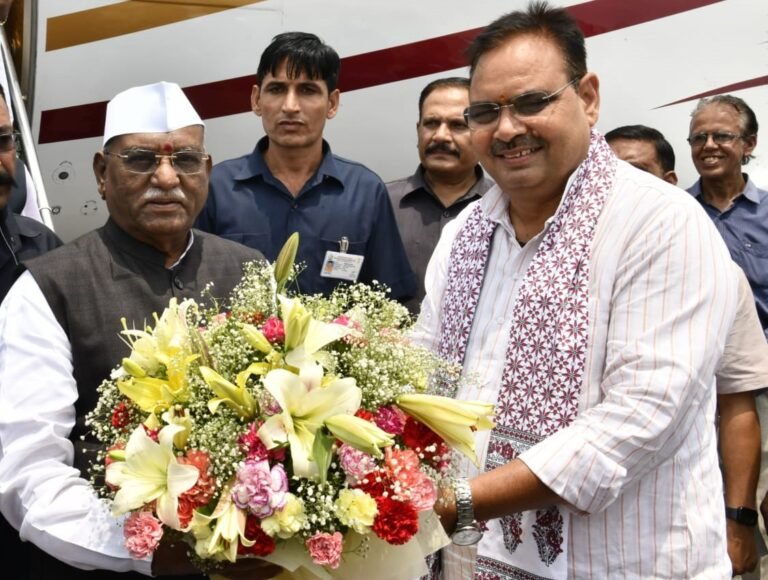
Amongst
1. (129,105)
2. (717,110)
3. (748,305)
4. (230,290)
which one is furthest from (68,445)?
(717,110)

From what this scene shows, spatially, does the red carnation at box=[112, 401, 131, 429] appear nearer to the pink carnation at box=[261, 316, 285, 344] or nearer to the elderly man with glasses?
the pink carnation at box=[261, 316, 285, 344]

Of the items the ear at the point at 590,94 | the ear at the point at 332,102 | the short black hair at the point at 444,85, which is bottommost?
the ear at the point at 590,94

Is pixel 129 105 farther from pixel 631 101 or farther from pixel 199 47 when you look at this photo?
pixel 631 101

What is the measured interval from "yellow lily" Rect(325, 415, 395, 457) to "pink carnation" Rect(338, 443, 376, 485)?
0.02 metres

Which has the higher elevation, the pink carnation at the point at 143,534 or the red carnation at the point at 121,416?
the red carnation at the point at 121,416

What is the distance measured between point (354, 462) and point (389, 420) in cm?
14

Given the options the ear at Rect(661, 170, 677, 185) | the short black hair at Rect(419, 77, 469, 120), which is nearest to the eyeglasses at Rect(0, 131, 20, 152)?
the short black hair at Rect(419, 77, 469, 120)

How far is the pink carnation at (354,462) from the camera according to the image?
1861mm

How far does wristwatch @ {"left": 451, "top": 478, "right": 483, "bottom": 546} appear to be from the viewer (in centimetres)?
220

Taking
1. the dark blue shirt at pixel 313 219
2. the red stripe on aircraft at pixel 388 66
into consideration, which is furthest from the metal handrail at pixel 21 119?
the dark blue shirt at pixel 313 219

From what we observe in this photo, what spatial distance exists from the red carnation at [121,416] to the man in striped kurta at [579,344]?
70 centimetres

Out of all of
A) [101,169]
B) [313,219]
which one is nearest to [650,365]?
[101,169]

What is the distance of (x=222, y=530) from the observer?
5.92ft

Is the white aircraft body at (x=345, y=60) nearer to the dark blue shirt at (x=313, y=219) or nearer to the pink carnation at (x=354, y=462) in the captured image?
the dark blue shirt at (x=313, y=219)
